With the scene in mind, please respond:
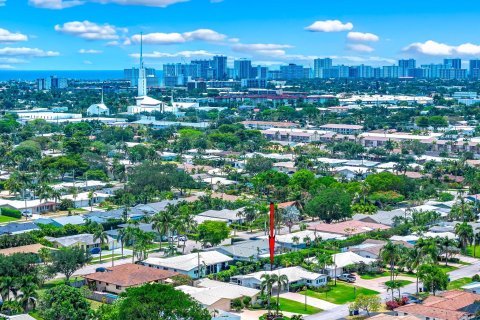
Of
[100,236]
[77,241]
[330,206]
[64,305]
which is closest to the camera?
[64,305]

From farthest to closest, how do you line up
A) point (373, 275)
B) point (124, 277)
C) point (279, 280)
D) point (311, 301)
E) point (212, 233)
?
point (212, 233), point (373, 275), point (124, 277), point (311, 301), point (279, 280)

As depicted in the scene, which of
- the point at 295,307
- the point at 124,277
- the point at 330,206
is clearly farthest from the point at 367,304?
the point at 330,206

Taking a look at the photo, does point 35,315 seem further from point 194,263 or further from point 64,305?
point 194,263

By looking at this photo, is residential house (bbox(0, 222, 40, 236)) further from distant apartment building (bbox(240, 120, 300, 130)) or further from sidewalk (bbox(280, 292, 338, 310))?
distant apartment building (bbox(240, 120, 300, 130))

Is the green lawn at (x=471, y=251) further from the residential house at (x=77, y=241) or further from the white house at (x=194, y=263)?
the residential house at (x=77, y=241)

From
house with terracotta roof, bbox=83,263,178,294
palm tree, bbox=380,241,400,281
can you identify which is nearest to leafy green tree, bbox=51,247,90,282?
house with terracotta roof, bbox=83,263,178,294

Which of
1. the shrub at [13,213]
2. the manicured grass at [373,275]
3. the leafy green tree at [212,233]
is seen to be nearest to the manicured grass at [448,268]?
the manicured grass at [373,275]
